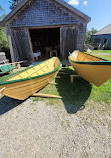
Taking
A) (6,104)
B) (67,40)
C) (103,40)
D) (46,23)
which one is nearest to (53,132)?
(6,104)

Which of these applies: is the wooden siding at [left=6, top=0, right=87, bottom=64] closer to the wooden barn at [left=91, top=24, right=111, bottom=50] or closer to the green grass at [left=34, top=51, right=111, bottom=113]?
the green grass at [left=34, top=51, right=111, bottom=113]

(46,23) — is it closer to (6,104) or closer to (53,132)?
(6,104)

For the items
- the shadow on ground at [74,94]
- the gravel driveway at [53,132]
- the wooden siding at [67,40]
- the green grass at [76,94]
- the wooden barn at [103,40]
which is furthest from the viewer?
the wooden barn at [103,40]

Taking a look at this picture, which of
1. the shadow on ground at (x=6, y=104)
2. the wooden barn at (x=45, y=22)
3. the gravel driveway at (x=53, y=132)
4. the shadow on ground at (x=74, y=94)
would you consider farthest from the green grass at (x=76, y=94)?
the wooden barn at (x=45, y=22)

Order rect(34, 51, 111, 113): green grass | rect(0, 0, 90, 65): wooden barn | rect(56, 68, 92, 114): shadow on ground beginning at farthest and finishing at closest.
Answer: rect(0, 0, 90, 65): wooden barn, rect(34, 51, 111, 113): green grass, rect(56, 68, 92, 114): shadow on ground

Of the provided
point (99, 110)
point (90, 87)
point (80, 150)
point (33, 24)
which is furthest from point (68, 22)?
point (80, 150)

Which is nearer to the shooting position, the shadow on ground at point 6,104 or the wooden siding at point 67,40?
the shadow on ground at point 6,104

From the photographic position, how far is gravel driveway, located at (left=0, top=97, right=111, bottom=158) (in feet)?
5.35

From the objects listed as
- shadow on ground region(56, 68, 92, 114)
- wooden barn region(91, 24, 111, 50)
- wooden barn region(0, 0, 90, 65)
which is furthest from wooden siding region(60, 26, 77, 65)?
wooden barn region(91, 24, 111, 50)

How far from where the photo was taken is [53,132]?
6.56 ft

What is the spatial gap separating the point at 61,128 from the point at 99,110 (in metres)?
1.45

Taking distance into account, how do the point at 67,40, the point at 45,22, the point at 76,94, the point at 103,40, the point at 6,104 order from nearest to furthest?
1. the point at 6,104
2. the point at 76,94
3. the point at 45,22
4. the point at 67,40
5. the point at 103,40

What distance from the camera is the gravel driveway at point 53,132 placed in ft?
5.35

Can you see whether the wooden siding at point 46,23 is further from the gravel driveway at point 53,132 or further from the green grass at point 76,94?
the gravel driveway at point 53,132
